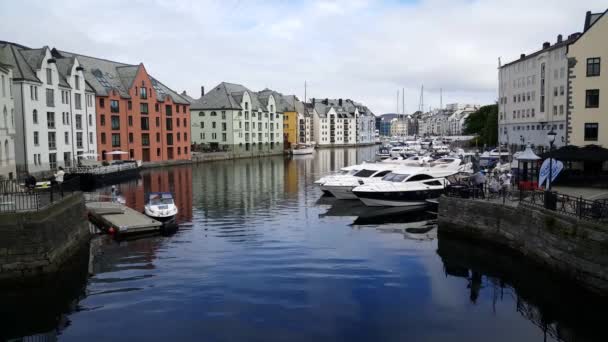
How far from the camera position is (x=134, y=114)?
8725cm

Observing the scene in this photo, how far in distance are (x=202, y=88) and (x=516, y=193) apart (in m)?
127

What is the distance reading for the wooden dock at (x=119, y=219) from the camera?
2925 centimetres

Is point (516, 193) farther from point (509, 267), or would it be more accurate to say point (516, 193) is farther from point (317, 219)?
point (317, 219)

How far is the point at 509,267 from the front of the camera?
2292 centimetres

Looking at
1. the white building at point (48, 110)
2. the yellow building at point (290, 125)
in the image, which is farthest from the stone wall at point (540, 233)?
the yellow building at point (290, 125)

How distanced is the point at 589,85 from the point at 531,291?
23.3 meters

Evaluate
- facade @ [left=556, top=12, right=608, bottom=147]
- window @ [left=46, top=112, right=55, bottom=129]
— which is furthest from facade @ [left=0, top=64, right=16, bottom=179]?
facade @ [left=556, top=12, right=608, bottom=147]

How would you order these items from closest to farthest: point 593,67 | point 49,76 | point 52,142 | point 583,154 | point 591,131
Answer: point 583,154 < point 593,67 < point 591,131 < point 52,142 < point 49,76

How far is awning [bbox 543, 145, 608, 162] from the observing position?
33.4 meters

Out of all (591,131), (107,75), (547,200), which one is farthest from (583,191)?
(107,75)

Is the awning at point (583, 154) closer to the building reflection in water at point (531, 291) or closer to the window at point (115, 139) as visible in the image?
the building reflection in water at point (531, 291)

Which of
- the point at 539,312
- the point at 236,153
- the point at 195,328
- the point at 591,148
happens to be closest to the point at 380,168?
the point at 591,148

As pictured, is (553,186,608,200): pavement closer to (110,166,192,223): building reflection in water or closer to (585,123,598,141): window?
(585,123,598,141): window

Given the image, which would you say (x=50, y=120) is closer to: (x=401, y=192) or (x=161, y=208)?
(x=161, y=208)
